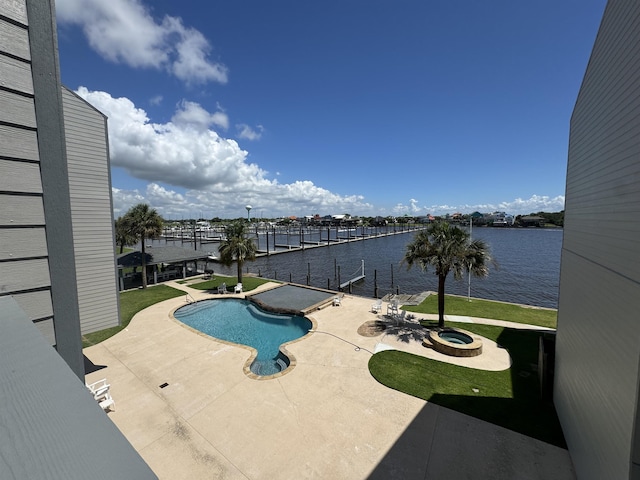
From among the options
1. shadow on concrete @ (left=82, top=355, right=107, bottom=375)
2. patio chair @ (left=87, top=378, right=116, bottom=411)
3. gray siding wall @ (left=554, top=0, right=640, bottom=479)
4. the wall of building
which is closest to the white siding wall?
the wall of building

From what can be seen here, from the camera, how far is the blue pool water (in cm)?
1262

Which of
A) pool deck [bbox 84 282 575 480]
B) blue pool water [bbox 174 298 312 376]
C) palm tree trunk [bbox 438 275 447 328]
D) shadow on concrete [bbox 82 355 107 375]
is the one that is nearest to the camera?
pool deck [bbox 84 282 575 480]

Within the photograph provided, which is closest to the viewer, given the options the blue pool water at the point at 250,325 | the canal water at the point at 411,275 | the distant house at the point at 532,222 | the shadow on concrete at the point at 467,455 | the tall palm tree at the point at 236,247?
the shadow on concrete at the point at 467,455

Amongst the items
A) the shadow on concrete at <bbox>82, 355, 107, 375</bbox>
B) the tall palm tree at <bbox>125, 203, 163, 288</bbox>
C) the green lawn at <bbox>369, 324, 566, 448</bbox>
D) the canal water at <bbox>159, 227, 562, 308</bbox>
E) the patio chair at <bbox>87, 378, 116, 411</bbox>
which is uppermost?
the tall palm tree at <bbox>125, 203, 163, 288</bbox>

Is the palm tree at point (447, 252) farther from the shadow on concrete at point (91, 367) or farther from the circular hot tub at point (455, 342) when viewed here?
the shadow on concrete at point (91, 367)

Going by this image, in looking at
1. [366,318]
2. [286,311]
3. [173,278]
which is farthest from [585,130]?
[173,278]

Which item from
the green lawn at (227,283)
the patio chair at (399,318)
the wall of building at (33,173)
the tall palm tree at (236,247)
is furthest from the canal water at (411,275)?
the wall of building at (33,173)

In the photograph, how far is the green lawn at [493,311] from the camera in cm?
1642

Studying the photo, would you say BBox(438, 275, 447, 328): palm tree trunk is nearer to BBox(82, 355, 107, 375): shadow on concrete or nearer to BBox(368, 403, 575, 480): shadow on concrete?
BBox(368, 403, 575, 480): shadow on concrete

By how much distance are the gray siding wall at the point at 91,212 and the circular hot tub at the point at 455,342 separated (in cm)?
1468

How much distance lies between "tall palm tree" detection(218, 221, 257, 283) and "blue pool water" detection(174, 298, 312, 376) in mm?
3674

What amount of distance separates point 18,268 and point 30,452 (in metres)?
2.81

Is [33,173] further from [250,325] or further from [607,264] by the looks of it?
[250,325]

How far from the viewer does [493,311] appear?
1803 centimetres
